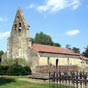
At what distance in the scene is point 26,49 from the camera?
59.1 meters

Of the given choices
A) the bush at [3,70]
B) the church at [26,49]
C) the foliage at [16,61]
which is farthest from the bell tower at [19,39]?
the bush at [3,70]

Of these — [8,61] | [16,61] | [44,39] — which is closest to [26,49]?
[16,61]

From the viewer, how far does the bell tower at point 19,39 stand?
195 feet

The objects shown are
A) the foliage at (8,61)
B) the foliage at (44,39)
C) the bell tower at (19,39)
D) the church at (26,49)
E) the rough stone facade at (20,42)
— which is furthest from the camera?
the foliage at (44,39)

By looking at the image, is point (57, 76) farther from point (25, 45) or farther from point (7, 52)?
point (7, 52)

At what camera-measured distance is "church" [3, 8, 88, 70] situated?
2260 inches

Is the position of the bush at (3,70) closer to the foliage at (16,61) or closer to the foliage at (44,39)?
the foliage at (16,61)

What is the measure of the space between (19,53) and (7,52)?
3.55 meters

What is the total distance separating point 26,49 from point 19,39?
3.17 metres

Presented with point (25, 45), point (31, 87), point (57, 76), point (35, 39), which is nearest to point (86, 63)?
point (25, 45)

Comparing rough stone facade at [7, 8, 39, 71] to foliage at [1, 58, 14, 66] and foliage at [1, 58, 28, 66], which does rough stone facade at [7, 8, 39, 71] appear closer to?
foliage at [1, 58, 28, 66]

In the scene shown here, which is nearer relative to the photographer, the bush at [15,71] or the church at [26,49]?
the bush at [15,71]

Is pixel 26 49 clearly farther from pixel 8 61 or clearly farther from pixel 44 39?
pixel 44 39

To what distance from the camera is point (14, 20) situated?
61.6 metres
